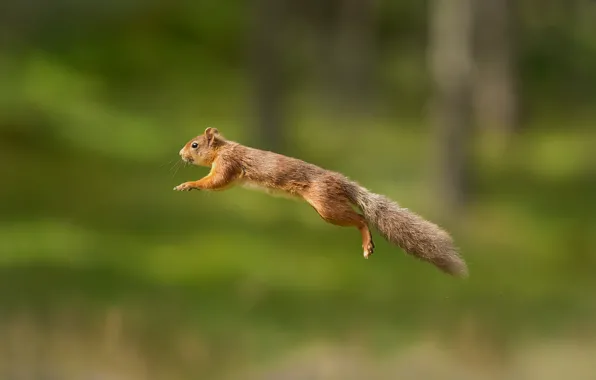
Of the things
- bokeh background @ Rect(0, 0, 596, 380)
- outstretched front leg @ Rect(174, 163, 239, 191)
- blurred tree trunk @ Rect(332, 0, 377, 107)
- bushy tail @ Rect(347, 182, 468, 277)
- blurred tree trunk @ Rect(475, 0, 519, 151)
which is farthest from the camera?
blurred tree trunk @ Rect(332, 0, 377, 107)

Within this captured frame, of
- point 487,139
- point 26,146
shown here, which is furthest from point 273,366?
point 487,139

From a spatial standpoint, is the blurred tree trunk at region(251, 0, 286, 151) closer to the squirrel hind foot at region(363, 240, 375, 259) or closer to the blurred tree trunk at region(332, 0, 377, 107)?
the blurred tree trunk at region(332, 0, 377, 107)

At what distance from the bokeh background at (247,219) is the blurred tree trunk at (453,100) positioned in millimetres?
18

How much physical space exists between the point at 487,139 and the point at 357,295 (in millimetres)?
5651

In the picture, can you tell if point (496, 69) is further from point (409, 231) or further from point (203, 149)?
point (409, 231)

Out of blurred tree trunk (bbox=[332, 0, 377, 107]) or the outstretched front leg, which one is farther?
blurred tree trunk (bbox=[332, 0, 377, 107])

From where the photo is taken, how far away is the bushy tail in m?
1.12

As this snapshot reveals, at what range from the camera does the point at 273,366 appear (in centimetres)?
555

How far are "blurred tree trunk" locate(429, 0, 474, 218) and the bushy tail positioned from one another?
6.74 meters

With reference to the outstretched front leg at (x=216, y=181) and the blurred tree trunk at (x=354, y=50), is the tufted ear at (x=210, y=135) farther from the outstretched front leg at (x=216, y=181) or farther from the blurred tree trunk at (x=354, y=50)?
the blurred tree trunk at (x=354, y=50)

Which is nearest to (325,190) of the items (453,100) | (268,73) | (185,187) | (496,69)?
(185,187)

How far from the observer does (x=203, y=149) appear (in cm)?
138

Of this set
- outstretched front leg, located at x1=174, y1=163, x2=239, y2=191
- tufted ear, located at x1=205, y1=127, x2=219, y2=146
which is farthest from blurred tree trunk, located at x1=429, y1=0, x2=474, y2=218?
outstretched front leg, located at x1=174, y1=163, x2=239, y2=191

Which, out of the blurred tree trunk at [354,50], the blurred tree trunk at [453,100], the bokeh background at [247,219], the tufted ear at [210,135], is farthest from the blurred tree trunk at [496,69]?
the tufted ear at [210,135]
